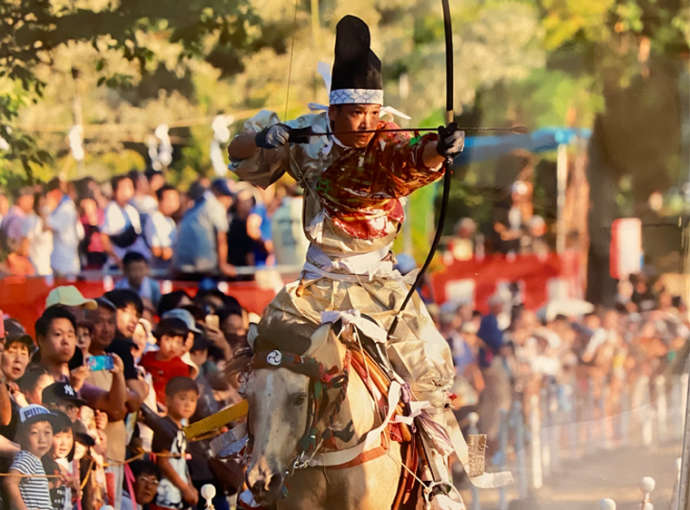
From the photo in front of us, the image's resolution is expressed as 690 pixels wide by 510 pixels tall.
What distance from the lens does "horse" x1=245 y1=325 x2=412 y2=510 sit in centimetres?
416

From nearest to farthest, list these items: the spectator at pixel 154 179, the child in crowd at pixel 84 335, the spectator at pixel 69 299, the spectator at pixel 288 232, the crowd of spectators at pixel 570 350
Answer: the child in crowd at pixel 84 335 → the spectator at pixel 69 299 → the spectator at pixel 154 179 → the spectator at pixel 288 232 → the crowd of spectators at pixel 570 350

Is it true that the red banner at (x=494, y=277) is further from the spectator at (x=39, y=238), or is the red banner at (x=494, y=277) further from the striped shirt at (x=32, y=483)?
the striped shirt at (x=32, y=483)

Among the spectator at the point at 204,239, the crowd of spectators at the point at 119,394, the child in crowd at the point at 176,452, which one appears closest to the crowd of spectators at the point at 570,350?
the spectator at the point at 204,239

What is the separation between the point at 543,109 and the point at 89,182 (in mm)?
5158

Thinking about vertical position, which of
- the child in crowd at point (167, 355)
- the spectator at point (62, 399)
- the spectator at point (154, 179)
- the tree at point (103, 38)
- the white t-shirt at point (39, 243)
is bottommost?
the spectator at point (62, 399)

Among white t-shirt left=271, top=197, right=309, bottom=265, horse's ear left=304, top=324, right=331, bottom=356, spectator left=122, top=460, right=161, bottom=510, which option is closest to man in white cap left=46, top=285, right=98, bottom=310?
spectator left=122, top=460, right=161, bottom=510

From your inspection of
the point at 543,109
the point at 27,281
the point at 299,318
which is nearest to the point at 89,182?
the point at 27,281

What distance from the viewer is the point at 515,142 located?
11.0 m

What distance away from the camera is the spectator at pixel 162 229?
299 inches

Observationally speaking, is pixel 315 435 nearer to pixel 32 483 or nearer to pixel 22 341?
pixel 32 483

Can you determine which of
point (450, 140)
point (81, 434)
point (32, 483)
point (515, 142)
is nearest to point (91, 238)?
point (81, 434)

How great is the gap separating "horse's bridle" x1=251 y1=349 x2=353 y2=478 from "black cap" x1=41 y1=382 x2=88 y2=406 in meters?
1.86

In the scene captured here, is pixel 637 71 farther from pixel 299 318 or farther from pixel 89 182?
pixel 299 318

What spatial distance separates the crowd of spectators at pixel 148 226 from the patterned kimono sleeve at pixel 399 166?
2896mm
